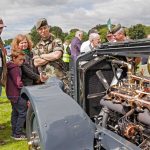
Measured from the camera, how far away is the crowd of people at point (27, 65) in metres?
5.70

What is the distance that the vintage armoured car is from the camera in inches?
127

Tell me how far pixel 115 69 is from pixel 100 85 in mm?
250

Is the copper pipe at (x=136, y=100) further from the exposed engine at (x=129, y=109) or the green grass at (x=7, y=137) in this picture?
the green grass at (x=7, y=137)

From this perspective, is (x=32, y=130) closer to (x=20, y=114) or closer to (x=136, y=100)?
(x=136, y=100)

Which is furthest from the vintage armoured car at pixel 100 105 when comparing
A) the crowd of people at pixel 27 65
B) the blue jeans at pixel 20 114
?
the blue jeans at pixel 20 114

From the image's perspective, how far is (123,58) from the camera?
3982mm

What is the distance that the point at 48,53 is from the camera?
225 inches

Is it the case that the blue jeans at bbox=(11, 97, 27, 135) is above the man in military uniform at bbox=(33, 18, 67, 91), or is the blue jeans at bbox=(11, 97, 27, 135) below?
below

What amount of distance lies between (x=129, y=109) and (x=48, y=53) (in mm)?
2585

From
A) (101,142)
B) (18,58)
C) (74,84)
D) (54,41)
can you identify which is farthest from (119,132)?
(18,58)

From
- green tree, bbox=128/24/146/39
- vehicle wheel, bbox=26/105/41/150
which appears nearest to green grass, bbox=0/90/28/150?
vehicle wheel, bbox=26/105/41/150

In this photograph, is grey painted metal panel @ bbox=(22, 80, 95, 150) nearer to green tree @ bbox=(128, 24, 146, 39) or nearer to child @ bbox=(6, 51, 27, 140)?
child @ bbox=(6, 51, 27, 140)

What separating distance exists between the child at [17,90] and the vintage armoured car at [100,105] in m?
2.11

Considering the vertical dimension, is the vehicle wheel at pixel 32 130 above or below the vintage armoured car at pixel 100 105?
below
